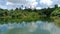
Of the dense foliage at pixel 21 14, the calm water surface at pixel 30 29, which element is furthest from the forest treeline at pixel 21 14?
the calm water surface at pixel 30 29

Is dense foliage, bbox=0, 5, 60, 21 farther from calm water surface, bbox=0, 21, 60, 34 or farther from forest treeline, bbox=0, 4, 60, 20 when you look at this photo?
calm water surface, bbox=0, 21, 60, 34

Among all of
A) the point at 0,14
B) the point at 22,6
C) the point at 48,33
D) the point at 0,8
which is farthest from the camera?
the point at 22,6

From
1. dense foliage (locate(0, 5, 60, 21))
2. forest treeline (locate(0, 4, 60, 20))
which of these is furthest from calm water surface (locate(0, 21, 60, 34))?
forest treeline (locate(0, 4, 60, 20))

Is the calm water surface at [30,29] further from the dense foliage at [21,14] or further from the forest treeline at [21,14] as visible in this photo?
the forest treeline at [21,14]

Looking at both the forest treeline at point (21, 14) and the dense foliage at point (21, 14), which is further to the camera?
the forest treeline at point (21, 14)

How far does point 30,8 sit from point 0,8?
1113 cm

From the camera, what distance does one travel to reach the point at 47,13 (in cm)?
5228

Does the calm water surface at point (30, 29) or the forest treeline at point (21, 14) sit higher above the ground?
the calm water surface at point (30, 29)

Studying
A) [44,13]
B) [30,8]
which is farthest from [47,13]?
[30,8]

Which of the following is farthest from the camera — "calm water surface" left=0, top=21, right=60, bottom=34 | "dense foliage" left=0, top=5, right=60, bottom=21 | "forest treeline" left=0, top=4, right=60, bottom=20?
"forest treeline" left=0, top=4, right=60, bottom=20

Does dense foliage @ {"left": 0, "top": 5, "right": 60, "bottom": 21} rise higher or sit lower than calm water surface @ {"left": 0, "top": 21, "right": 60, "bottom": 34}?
lower

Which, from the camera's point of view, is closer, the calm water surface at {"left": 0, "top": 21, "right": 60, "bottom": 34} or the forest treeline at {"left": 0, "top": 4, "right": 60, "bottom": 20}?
the calm water surface at {"left": 0, "top": 21, "right": 60, "bottom": 34}

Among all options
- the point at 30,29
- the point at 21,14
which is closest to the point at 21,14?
the point at 21,14

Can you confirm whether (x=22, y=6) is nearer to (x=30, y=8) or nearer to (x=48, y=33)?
(x=30, y=8)
